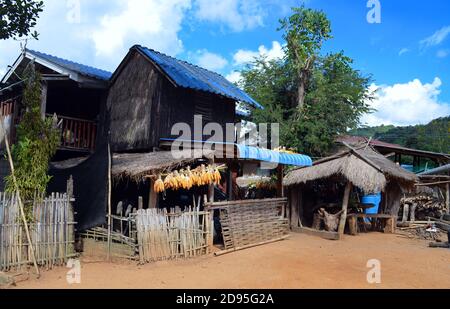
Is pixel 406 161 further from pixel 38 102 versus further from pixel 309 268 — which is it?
pixel 38 102

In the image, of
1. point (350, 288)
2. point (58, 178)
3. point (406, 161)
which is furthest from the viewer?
point (406, 161)

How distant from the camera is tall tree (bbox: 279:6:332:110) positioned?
19266mm

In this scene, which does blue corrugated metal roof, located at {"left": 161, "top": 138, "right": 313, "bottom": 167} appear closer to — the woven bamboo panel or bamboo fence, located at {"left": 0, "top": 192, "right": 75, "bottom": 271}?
the woven bamboo panel

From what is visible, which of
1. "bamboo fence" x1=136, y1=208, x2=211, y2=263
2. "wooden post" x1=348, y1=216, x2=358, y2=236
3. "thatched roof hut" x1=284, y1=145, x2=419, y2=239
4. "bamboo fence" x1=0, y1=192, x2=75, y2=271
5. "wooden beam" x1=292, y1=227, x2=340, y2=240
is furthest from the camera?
"wooden post" x1=348, y1=216, x2=358, y2=236

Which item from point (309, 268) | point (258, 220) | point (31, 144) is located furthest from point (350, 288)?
point (31, 144)

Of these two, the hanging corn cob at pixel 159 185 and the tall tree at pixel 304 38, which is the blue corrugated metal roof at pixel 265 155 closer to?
the hanging corn cob at pixel 159 185

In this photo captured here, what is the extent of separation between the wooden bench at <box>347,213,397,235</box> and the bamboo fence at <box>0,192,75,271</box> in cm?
860

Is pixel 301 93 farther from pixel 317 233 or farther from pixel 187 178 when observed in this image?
pixel 187 178

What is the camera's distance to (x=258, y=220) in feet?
33.4

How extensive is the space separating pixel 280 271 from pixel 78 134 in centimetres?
928

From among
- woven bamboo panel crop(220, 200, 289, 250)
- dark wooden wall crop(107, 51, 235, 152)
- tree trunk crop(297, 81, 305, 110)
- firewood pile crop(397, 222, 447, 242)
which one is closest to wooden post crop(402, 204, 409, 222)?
firewood pile crop(397, 222, 447, 242)

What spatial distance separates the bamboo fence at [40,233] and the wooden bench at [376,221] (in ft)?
28.2

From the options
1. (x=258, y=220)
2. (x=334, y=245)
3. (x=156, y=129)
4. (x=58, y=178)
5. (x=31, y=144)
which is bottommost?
(x=334, y=245)
